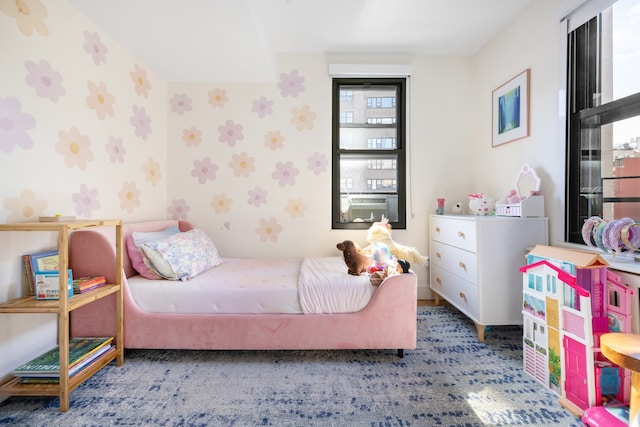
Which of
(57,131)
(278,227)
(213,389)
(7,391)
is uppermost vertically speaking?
(57,131)

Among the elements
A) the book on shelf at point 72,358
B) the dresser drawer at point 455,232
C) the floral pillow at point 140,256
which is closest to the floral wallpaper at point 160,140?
the floral pillow at point 140,256

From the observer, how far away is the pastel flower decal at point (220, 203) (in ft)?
9.91

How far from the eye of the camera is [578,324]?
1.45 meters

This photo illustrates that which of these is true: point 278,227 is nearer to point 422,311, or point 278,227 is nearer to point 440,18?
point 422,311

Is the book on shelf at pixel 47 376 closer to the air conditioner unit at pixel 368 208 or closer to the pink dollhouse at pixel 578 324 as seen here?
the air conditioner unit at pixel 368 208

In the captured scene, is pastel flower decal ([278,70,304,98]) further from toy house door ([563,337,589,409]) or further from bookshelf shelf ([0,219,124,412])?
toy house door ([563,337,589,409])

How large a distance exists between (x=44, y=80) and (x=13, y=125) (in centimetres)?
36

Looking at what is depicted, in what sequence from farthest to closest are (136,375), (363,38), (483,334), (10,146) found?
(363,38) → (483,334) → (136,375) → (10,146)

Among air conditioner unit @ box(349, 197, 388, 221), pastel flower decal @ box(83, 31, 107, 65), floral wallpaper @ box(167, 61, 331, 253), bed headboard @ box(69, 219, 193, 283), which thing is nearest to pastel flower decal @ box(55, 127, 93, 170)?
bed headboard @ box(69, 219, 193, 283)

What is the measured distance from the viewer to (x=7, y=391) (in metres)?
1.46

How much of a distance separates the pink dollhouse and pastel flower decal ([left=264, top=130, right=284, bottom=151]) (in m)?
2.38

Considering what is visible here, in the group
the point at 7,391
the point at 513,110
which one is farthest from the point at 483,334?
the point at 7,391

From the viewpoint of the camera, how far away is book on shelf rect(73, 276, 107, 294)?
1.66 meters

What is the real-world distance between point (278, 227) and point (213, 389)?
65.0 inches
